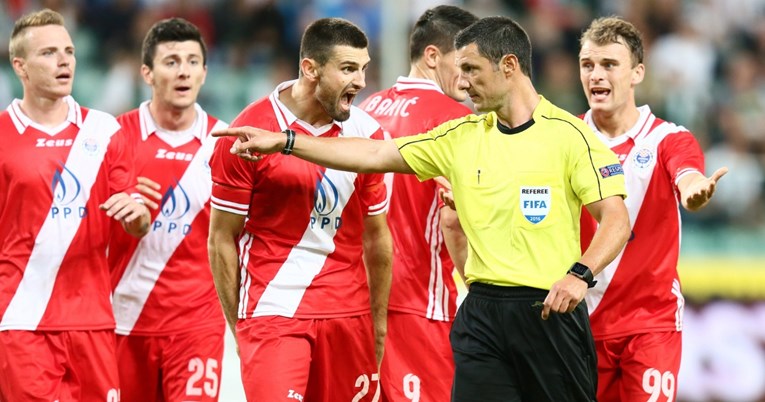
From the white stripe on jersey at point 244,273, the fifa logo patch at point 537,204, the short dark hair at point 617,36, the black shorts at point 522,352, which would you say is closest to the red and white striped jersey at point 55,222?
the white stripe on jersey at point 244,273

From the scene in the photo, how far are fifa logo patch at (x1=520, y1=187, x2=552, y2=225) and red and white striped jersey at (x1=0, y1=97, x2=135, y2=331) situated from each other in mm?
2703

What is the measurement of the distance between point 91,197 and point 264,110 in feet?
4.72

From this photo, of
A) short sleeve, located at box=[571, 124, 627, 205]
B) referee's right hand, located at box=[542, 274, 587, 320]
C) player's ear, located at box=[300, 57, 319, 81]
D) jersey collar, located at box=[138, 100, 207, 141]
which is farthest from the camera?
jersey collar, located at box=[138, 100, 207, 141]

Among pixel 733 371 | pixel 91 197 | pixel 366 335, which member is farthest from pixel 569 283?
pixel 733 371

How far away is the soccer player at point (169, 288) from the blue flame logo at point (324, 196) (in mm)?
1503

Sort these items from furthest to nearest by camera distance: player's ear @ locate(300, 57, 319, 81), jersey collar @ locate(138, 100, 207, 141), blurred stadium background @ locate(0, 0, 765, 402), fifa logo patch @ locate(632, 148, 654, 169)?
blurred stadium background @ locate(0, 0, 765, 402)
jersey collar @ locate(138, 100, 207, 141)
fifa logo patch @ locate(632, 148, 654, 169)
player's ear @ locate(300, 57, 319, 81)

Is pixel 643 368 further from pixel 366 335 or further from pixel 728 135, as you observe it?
pixel 728 135

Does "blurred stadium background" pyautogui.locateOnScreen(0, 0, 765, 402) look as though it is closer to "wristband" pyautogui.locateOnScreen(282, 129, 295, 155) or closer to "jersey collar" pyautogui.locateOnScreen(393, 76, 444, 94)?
"jersey collar" pyautogui.locateOnScreen(393, 76, 444, 94)

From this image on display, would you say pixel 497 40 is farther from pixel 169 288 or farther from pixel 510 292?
pixel 169 288

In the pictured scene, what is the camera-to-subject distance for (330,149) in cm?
609

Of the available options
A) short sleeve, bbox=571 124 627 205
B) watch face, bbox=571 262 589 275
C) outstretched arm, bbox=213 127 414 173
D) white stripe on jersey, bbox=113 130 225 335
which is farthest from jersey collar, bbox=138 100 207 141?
watch face, bbox=571 262 589 275

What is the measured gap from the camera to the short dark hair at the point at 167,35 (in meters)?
8.56

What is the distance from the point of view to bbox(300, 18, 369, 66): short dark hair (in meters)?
6.68

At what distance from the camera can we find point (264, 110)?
6.74m
